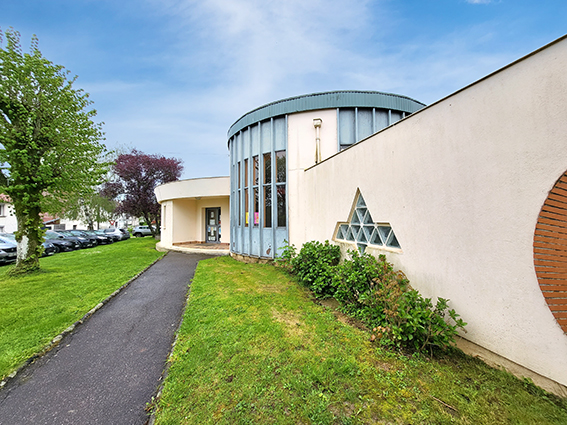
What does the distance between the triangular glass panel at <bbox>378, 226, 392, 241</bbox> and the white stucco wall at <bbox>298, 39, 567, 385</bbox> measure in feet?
1.02

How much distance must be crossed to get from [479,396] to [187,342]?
12.0ft

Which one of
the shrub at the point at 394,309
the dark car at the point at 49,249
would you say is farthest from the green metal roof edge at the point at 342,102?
the dark car at the point at 49,249

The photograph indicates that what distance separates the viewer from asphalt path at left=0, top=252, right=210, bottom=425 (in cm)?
244

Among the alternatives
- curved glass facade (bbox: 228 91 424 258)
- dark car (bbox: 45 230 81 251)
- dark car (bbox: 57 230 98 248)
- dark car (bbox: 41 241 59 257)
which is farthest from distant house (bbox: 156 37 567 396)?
dark car (bbox: 57 230 98 248)

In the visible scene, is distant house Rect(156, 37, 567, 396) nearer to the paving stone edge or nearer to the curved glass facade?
the curved glass facade

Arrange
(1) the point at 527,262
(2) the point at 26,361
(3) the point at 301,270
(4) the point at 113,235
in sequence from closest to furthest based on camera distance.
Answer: (1) the point at 527,262 → (2) the point at 26,361 → (3) the point at 301,270 → (4) the point at 113,235

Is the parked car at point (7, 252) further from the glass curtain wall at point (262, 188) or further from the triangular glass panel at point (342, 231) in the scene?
the triangular glass panel at point (342, 231)

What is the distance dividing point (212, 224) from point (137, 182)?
11.4 m

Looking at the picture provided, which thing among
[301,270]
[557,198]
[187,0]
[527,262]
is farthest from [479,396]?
[187,0]

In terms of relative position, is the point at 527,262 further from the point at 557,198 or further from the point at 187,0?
the point at 187,0

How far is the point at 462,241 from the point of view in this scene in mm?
2957

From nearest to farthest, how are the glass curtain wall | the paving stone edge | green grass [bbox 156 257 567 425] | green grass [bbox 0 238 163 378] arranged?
green grass [bbox 156 257 567 425], the paving stone edge, green grass [bbox 0 238 163 378], the glass curtain wall

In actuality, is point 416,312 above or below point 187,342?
above

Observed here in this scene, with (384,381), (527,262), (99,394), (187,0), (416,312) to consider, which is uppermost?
(187,0)
